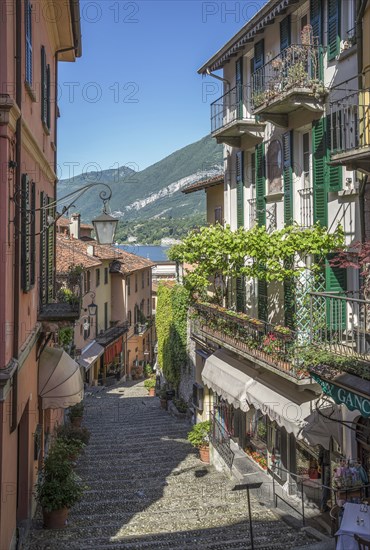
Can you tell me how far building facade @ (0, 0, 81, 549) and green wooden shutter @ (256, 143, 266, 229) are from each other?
5985mm

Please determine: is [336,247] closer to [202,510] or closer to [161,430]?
[202,510]

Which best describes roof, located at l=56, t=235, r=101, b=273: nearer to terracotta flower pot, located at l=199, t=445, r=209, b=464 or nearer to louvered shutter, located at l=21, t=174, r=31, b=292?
terracotta flower pot, located at l=199, t=445, r=209, b=464

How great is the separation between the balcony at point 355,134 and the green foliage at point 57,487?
26.3 ft

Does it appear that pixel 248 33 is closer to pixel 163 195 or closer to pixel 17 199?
pixel 17 199

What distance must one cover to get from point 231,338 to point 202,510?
17.0ft

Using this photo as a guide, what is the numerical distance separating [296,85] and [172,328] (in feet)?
53.5

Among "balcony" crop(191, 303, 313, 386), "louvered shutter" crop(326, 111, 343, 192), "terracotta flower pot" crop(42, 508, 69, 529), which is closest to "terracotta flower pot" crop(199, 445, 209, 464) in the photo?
"balcony" crop(191, 303, 313, 386)

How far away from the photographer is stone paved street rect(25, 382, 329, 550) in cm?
1088

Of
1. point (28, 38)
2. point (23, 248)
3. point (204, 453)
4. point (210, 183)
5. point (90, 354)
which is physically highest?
point (28, 38)

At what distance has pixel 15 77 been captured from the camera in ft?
27.7

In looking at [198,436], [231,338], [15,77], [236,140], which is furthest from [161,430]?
[15,77]

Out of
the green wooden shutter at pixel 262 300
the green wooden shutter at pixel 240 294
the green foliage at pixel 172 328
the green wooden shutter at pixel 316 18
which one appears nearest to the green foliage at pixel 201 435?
the green wooden shutter at pixel 240 294

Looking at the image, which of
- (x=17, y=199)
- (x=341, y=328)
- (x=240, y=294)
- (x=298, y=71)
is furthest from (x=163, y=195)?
(x=17, y=199)

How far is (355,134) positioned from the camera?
36.6ft
